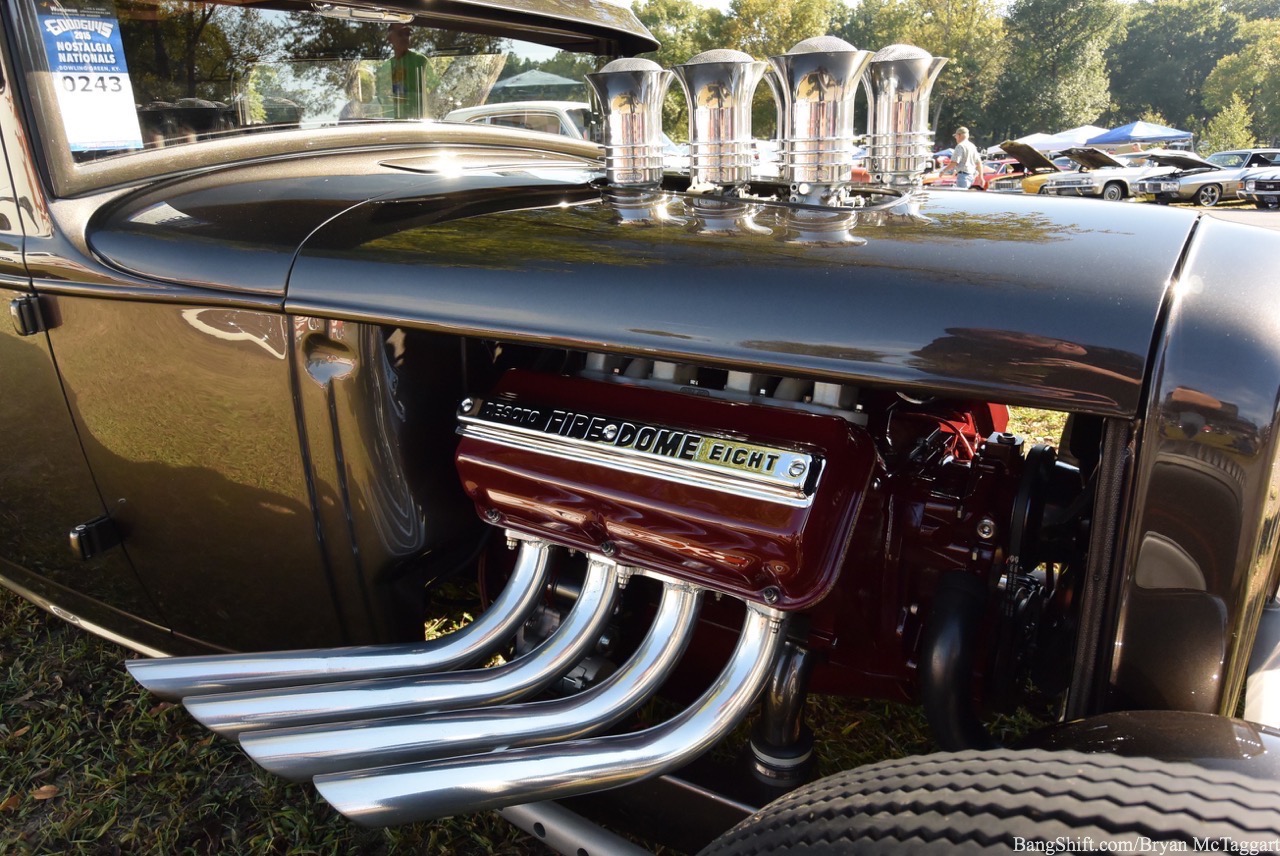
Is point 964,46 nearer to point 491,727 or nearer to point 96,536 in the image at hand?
point 96,536

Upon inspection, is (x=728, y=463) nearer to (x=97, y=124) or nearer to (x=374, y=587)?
(x=374, y=587)

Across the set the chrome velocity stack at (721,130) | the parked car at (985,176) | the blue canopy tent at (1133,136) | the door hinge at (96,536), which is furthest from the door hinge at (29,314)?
the blue canopy tent at (1133,136)

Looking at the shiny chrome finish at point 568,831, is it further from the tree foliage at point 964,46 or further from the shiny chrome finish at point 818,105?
the tree foliage at point 964,46

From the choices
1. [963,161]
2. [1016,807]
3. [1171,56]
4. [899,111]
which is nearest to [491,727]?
[1016,807]

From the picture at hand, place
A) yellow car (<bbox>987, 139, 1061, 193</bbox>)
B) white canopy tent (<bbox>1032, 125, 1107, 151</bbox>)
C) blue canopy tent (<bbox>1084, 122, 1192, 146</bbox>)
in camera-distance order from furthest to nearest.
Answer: blue canopy tent (<bbox>1084, 122, 1192, 146</bbox>), white canopy tent (<bbox>1032, 125, 1107, 151</bbox>), yellow car (<bbox>987, 139, 1061, 193</bbox>)

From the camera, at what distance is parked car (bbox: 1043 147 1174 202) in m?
19.0

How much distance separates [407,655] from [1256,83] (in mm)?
51389

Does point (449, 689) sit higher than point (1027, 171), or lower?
higher

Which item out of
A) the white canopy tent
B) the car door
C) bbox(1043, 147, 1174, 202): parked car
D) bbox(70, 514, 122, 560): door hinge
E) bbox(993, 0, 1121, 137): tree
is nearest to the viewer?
the car door

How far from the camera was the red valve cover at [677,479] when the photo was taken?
3.86 feet

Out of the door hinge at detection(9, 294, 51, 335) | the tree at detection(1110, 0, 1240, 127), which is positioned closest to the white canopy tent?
the tree at detection(1110, 0, 1240, 127)

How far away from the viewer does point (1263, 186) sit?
59.1ft

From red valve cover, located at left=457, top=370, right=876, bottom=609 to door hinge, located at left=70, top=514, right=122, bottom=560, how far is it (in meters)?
0.92

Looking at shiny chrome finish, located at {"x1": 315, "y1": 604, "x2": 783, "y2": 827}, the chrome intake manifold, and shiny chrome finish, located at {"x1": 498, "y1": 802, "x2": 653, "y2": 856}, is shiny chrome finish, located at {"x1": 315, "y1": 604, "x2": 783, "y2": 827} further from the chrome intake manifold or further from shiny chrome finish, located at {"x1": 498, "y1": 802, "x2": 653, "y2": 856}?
shiny chrome finish, located at {"x1": 498, "y1": 802, "x2": 653, "y2": 856}
